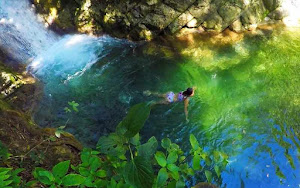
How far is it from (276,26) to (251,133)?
16.5 ft

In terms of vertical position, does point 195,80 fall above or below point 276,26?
above

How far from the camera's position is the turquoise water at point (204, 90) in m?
6.15

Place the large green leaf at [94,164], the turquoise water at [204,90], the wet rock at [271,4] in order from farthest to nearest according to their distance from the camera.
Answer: the wet rock at [271,4] → the turquoise water at [204,90] → the large green leaf at [94,164]

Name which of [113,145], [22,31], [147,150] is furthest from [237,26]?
[147,150]

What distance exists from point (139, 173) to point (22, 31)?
806 cm

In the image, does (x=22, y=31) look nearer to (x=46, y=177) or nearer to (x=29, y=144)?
(x=29, y=144)

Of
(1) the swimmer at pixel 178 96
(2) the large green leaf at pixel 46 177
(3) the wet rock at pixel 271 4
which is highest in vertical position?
(2) the large green leaf at pixel 46 177

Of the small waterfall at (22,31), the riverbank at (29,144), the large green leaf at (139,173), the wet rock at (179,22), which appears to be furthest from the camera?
the wet rock at (179,22)

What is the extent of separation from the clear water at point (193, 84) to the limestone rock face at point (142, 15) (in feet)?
1.31

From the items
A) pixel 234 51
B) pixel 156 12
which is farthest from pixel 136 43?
pixel 234 51

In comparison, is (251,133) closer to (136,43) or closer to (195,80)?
(195,80)

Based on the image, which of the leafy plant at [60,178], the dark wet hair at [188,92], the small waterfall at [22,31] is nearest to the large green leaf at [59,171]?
the leafy plant at [60,178]

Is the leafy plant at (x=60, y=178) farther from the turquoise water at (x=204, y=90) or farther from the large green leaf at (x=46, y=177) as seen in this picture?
the turquoise water at (x=204, y=90)

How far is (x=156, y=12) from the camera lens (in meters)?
8.88
